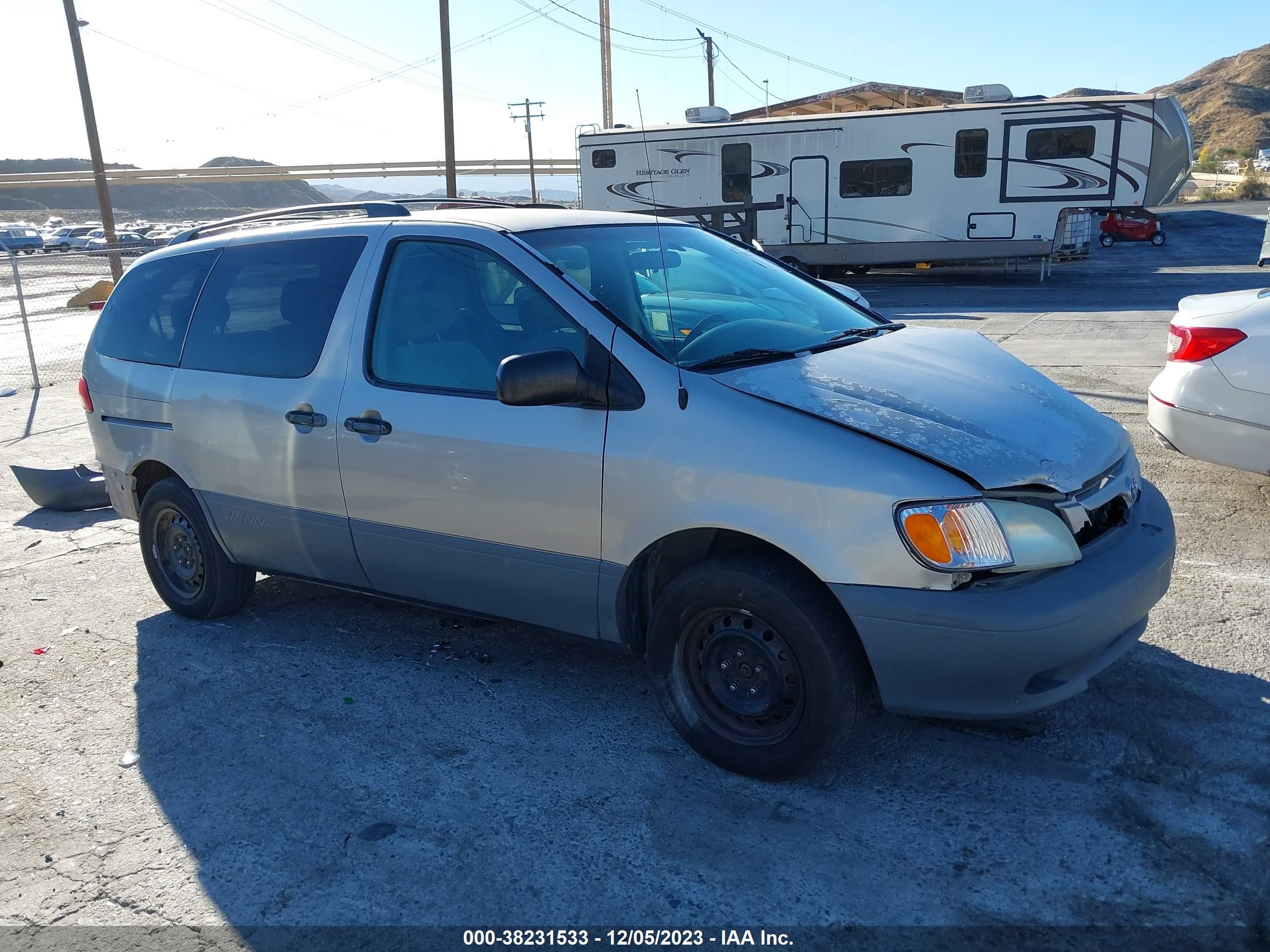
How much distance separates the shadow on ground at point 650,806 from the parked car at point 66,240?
5330cm

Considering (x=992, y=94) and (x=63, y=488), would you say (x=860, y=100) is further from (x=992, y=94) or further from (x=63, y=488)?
(x=63, y=488)

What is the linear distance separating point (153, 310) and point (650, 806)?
11.4 feet

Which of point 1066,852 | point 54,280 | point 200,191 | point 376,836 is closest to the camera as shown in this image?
point 1066,852

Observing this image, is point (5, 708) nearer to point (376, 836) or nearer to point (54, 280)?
point (376, 836)

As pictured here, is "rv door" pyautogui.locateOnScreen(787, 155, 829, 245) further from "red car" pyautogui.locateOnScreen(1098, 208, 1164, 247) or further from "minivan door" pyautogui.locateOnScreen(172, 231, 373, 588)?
"minivan door" pyautogui.locateOnScreen(172, 231, 373, 588)

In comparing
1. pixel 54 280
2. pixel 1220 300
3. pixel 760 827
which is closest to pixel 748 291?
pixel 760 827

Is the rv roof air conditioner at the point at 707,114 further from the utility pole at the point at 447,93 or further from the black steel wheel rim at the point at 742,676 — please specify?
the black steel wheel rim at the point at 742,676

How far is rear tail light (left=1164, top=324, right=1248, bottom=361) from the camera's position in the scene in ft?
17.0

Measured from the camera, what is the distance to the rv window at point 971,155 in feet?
64.8

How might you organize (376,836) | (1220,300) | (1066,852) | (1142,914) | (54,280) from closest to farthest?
(1142,914) → (1066,852) → (376,836) → (1220,300) → (54,280)

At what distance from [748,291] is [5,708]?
357 cm

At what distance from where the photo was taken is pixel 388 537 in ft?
13.1

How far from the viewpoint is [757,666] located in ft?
10.5

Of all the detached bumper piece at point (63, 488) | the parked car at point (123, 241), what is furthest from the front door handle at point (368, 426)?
the parked car at point (123, 241)
